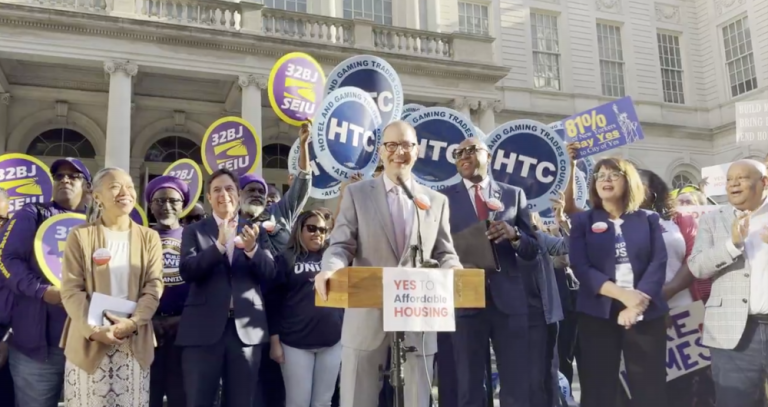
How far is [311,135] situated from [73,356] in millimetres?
2489

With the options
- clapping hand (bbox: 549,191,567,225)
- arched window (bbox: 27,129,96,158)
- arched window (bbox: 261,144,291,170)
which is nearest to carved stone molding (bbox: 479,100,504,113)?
arched window (bbox: 261,144,291,170)

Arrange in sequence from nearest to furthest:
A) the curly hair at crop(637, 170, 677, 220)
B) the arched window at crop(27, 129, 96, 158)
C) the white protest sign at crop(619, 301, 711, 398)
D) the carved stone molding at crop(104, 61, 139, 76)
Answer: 1. the white protest sign at crop(619, 301, 711, 398)
2. the curly hair at crop(637, 170, 677, 220)
3. the carved stone molding at crop(104, 61, 139, 76)
4. the arched window at crop(27, 129, 96, 158)

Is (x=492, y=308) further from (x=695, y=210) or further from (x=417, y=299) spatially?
(x=695, y=210)

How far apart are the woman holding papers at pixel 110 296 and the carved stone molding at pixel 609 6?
2208cm

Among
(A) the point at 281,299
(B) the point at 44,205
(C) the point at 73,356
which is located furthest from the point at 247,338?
(B) the point at 44,205

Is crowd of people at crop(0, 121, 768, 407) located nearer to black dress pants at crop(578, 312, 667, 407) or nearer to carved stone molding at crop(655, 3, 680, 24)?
black dress pants at crop(578, 312, 667, 407)

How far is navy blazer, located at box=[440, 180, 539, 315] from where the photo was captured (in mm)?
3928

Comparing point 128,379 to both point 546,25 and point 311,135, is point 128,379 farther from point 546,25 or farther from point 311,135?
point 546,25

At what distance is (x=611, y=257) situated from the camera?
4156mm

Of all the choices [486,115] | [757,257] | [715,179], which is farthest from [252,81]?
[757,257]

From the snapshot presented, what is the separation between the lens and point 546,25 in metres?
21.5

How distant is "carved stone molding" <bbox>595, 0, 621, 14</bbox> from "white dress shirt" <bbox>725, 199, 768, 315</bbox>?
20.4m

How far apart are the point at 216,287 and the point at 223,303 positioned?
11 centimetres

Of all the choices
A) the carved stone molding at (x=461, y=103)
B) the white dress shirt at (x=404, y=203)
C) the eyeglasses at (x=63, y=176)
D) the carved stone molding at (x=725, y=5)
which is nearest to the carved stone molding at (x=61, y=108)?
the carved stone molding at (x=461, y=103)
